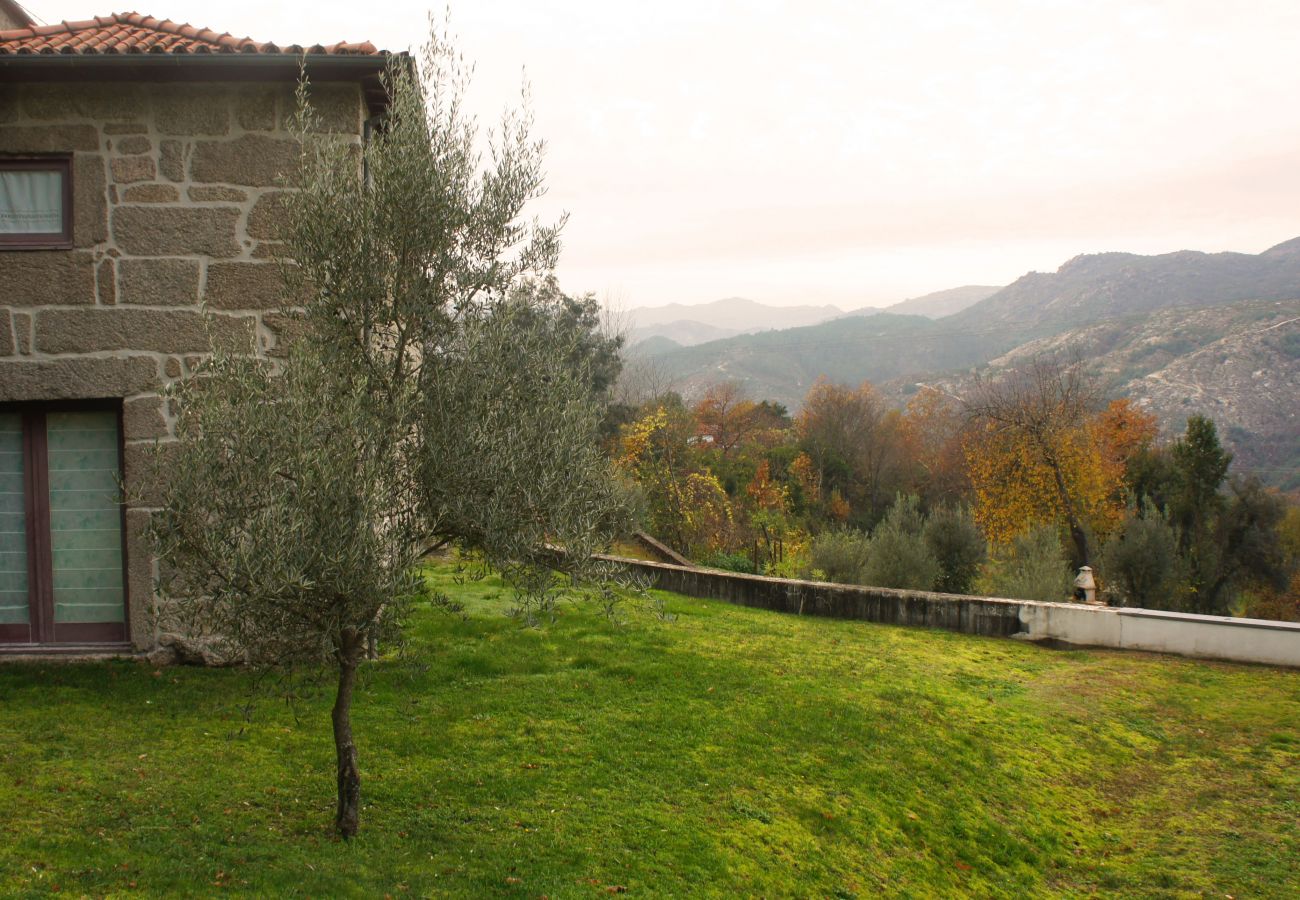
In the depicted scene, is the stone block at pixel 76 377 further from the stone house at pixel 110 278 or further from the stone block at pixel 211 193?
the stone block at pixel 211 193

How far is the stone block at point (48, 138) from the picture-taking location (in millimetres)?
7316

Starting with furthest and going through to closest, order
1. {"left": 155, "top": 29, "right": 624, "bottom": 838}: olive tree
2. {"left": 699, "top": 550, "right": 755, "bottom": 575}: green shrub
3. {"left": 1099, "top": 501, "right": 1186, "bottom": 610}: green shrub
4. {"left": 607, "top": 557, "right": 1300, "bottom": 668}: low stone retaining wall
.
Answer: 1. {"left": 1099, "top": 501, "right": 1186, "bottom": 610}: green shrub
2. {"left": 699, "top": 550, "right": 755, "bottom": 575}: green shrub
3. {"left": 607, "top": 557, "right": 1300, "bottom": 668}: low stone retaining wall
4. {"left": 155, "top": 29, "right": 624, "bottom": 838}: olive tree

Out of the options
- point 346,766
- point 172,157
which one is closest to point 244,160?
point 172,157

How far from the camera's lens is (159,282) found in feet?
24.3

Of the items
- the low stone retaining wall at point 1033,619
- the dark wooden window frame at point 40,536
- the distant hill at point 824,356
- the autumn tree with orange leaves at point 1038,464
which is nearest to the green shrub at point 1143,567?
the autumn tree with orange leaves at point 1038,464

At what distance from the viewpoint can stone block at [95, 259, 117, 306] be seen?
7.38 m

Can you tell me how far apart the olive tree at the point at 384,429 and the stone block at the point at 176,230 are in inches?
109

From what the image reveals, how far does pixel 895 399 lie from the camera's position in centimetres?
9319

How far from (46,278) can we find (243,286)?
1642mm

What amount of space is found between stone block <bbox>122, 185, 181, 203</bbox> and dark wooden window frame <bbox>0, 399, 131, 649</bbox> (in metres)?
1.77

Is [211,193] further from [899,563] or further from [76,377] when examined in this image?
[899,563]

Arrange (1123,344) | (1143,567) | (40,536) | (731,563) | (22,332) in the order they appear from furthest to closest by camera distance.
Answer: (1123,344), (1143,567), (731,563), (40,536), (22,332)

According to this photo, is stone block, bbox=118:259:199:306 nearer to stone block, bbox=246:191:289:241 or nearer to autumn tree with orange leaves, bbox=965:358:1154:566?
stone block, bbox=246:191:289:241

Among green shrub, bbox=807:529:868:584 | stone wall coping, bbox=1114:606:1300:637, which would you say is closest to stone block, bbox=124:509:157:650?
stone wall coping, bbox=1114:606:1300:637
